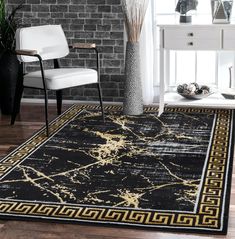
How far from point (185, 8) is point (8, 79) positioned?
1.56 metres

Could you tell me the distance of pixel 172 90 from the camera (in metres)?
4.97

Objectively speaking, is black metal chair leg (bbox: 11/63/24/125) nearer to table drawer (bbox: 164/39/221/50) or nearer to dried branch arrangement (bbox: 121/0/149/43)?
dried branch arrangement (bbox: 121/0/149/43)

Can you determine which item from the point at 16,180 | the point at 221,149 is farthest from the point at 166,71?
the point at 16,180

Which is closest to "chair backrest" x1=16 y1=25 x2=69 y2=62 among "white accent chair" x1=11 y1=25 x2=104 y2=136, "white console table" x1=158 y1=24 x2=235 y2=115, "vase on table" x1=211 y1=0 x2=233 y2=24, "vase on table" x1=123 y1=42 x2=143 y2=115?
"white accent chair" x1=11 y1=25 x2=104 y2=136

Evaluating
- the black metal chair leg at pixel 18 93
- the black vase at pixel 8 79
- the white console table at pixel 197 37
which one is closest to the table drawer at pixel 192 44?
the white console table at pixel 197 37

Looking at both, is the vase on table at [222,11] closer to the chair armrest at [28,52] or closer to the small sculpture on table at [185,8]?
the small sculpture on table at [185,8]

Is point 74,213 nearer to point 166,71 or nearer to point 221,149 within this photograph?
point 221,149

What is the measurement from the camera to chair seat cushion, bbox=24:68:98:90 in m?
4.01

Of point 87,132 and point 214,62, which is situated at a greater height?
point 214,62

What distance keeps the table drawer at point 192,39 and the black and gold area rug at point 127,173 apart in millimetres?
570

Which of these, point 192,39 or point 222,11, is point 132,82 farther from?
point 222,11

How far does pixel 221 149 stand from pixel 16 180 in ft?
4.36

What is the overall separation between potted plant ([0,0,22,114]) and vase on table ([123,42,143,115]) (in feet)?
3.08

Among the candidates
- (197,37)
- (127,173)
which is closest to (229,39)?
(197,37)
